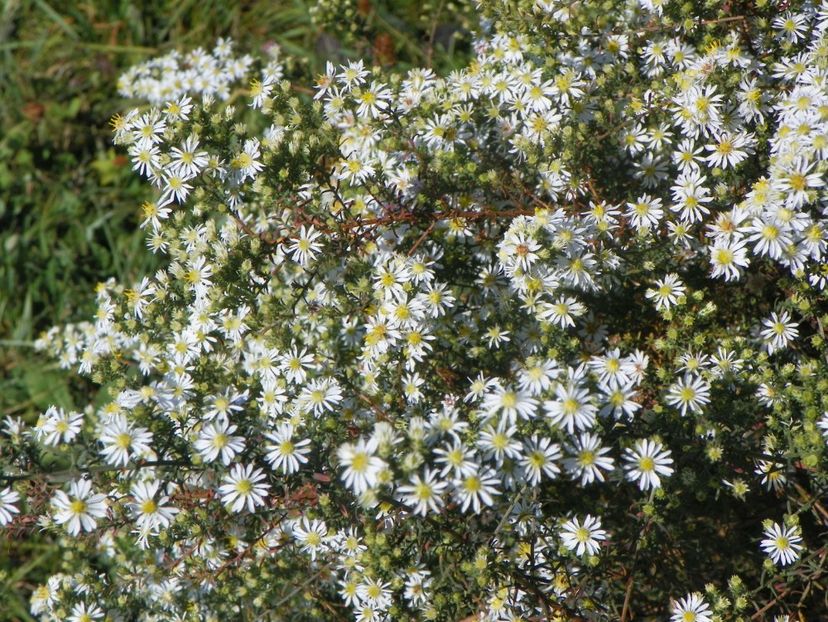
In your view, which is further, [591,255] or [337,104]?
[337,104]

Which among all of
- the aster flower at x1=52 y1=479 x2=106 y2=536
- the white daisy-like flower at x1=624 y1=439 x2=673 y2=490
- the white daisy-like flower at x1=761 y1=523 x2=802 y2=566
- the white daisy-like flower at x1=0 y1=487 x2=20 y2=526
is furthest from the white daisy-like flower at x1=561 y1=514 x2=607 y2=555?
the white daisy-like flower at x1=0 y1=487 x2=20 y2=526

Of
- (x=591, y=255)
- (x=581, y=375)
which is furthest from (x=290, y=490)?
(x=591, y=255)

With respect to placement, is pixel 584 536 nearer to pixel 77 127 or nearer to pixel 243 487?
pixel 243 487

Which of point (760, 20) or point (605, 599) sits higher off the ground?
point (760, 20)

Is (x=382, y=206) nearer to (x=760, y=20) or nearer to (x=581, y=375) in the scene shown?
(x=581, y=375)

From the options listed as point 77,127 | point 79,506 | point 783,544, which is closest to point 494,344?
point 783,544

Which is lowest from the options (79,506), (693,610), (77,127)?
(693,610)
